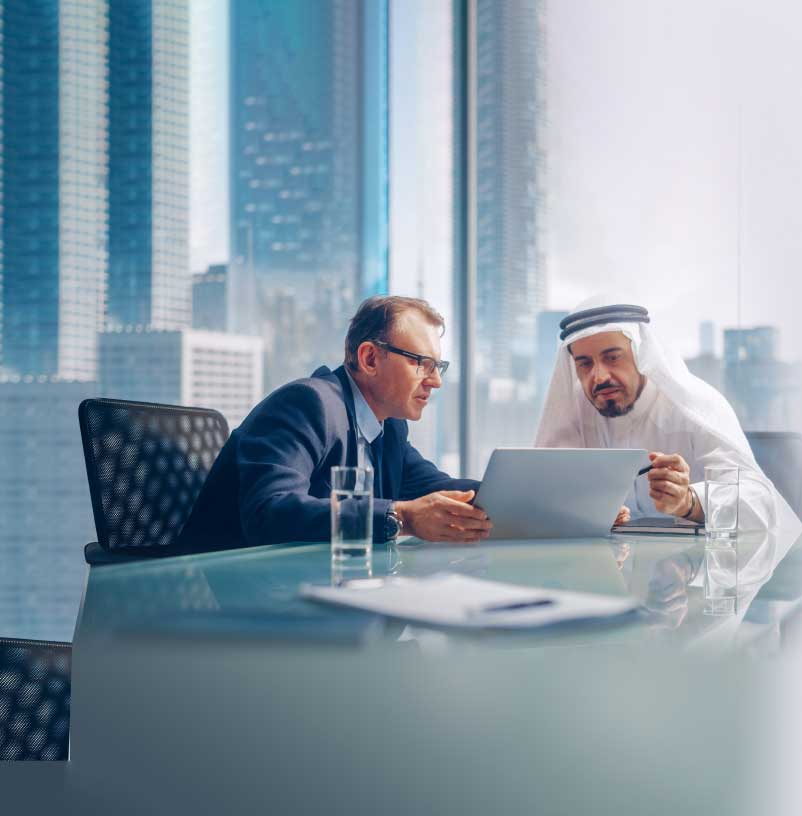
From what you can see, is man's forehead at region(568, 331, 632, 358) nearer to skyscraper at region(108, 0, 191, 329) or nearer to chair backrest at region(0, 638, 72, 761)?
chair backrest at region(0, 638, 72, 761)

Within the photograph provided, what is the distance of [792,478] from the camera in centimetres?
258

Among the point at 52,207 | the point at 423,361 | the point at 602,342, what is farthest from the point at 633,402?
the point at 52,207

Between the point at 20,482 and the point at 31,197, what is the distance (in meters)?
1.26

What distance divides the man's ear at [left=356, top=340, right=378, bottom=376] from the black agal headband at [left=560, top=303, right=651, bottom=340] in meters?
0.71

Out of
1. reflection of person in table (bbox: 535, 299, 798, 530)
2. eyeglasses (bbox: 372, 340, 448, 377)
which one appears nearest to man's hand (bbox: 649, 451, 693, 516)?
reflection of person in table (bbox: 535, 299, 798, 530)

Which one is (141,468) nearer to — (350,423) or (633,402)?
(350,423)

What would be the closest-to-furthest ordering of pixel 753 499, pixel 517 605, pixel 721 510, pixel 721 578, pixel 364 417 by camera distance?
pixel 517 605
pixel 721 578
pixel 721 510
pixel 753 499
pixel 364 417

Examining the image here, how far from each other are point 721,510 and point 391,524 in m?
0.63

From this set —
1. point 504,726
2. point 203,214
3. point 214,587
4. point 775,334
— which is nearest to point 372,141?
point 203,214

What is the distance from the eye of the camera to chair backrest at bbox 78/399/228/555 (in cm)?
199

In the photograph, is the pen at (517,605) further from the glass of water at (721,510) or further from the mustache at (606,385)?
the mustache at (606,385)

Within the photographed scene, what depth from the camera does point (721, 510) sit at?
5.70 ft

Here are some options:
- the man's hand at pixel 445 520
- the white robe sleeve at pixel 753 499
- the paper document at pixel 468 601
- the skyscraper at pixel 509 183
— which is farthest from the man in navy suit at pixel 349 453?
the skyscraper at pixel 509 183

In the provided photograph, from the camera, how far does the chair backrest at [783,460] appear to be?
2.58 metres
